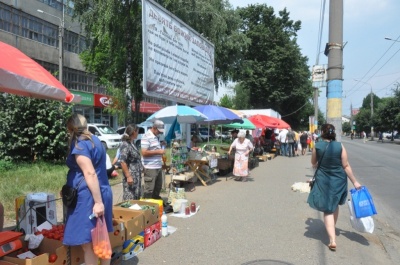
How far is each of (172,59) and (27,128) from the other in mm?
6799

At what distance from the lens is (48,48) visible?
28.8 metres

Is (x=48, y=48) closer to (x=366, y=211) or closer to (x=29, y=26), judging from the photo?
(x=29, y=26)

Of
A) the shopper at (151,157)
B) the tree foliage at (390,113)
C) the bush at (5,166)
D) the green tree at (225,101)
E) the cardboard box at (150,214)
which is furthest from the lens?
the green tree at (225,101)

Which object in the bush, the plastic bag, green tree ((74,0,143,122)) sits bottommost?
the bush

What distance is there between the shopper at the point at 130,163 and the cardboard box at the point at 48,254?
2169mm

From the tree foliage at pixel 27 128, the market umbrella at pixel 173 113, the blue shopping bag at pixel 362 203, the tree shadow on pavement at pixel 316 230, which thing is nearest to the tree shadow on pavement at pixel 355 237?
the tree shadow on pavement at pixel 316 230

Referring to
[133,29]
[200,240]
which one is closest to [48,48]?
[133,29]

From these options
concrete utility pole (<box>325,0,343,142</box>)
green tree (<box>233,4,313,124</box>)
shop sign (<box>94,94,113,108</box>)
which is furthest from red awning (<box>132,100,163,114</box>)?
concrete utility pole (<box>325,0,343,142</box>)

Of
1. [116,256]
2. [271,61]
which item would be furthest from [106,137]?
[271,61]

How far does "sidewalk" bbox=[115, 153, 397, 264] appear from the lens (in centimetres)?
454

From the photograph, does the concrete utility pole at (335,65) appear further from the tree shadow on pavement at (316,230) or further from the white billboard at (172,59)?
the white billboard at (172,59)

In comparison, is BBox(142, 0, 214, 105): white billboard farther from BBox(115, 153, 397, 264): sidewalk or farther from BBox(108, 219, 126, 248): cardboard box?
BBox(108, 219, 126, 248): cardboard box

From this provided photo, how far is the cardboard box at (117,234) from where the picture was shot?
402 centimetres

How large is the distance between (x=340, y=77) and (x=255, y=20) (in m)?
39.1
